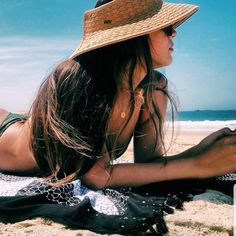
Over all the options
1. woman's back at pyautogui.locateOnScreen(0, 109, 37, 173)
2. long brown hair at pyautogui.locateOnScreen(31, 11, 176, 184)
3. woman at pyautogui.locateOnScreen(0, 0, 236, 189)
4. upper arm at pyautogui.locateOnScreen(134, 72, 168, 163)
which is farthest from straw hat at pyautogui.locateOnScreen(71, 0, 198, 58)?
woman's back at pyautogui.locateOnScreen(0, 109, 37, 173)

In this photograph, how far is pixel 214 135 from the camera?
2701 mm

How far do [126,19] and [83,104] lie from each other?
644 mm

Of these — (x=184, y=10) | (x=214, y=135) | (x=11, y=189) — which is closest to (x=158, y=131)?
(x=214, y=135)

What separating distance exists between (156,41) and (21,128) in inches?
49.6

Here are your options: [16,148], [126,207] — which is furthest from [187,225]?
[16,148]

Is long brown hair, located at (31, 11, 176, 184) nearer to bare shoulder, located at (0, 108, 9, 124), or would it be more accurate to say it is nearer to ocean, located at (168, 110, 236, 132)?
bare shoulder, located at (0, 108, 9, 124)

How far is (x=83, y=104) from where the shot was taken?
2580 mm

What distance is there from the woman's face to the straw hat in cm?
13

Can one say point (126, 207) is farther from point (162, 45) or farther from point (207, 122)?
point (207, 122)

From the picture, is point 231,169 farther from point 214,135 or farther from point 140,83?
point 140,83

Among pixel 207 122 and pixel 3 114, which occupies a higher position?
pixel 3 114

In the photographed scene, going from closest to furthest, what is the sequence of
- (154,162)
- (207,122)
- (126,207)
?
1. (126,207)
2. (154,162)
3. (207,122)

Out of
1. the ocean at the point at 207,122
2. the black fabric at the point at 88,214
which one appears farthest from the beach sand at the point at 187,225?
the ocean at the point at 207,122

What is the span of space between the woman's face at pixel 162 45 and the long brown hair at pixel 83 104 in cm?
6
